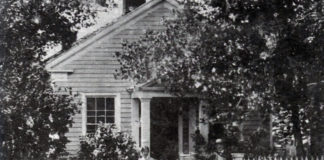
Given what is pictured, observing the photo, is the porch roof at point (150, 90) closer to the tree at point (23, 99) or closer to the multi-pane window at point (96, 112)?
the multi-pane window at point (96, 112)

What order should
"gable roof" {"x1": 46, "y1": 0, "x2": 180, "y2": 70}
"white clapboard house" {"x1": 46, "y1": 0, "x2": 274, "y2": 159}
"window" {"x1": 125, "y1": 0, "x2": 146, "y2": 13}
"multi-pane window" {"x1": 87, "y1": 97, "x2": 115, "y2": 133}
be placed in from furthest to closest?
"window" {"x1": 125, "y1": 0, "x2": 146, "y2": 13} → "multi-pane window" {"x1": 87, "y1": 97, "x2": 115, "y2": 133} → "white clapboard house" {"x1": 46, "y1": 0, "x2": 274, "y2": 159} → "gable roof" {"x1": 46, "y1": 0, "x2": 180, "y2": 70}

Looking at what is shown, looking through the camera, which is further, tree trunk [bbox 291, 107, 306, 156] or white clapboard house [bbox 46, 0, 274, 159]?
white clapboard house [bbox 46, 0, 274, 159]

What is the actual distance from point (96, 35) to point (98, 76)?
1.42 metres

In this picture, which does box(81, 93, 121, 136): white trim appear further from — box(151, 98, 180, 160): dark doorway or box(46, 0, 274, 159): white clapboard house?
box(151, 98, 180, 160): dark doorway

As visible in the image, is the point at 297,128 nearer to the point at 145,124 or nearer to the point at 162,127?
the point at 145,124

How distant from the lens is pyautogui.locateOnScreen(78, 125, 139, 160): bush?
16.8 m

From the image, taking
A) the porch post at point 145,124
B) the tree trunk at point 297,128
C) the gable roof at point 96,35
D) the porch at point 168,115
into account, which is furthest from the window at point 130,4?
the tree trunk at point 297,128

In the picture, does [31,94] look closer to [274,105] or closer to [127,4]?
[274,105]

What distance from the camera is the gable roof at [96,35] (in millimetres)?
18688

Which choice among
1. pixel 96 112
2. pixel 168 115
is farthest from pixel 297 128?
pixel 96 112

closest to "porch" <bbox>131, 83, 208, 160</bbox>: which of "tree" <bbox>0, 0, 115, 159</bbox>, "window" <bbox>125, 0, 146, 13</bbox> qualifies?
"tree" <bbox>0, 0, 115, 159</bbox>

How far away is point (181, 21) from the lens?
542 inches

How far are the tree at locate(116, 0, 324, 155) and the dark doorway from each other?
16.8 feet

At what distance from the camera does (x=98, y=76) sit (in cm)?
1902
